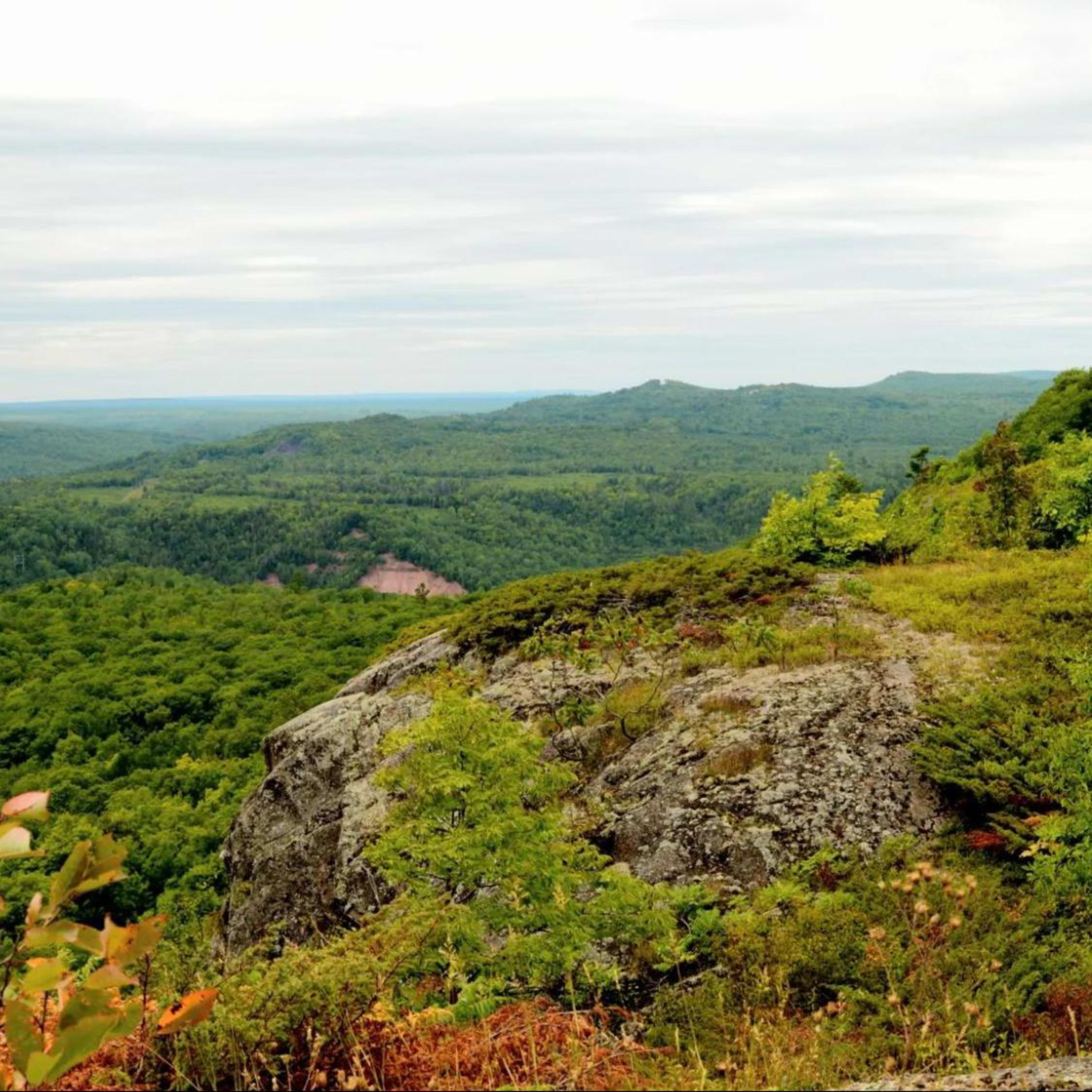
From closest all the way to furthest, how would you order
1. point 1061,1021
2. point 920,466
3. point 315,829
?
1. point 1061,1021
2. point 315,829
3. point 920,466

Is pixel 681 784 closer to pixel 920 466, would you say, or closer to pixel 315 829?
pixel 315 829

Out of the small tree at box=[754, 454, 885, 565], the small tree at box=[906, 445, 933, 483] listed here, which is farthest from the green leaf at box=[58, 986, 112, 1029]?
the small tree at box=[906, 445, 933, 483]

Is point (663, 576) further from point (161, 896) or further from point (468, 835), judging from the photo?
point (161, 896)

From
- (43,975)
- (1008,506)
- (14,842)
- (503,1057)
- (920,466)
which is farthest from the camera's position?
(920,466)

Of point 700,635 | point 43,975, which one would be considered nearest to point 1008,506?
point 700,635

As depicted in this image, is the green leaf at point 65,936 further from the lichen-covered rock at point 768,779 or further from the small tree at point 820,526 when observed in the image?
the small tree at point 820,526

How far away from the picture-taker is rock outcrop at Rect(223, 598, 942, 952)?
12.3 metres

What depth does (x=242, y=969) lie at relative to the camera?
22.9 feet

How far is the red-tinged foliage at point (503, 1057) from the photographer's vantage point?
487 centimetres

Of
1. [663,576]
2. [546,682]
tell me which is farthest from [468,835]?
[663,576]

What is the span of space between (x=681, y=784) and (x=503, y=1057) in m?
8.72

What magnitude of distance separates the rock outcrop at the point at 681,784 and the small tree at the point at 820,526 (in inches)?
200

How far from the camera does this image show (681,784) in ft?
44.5

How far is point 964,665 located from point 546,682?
7.34m
